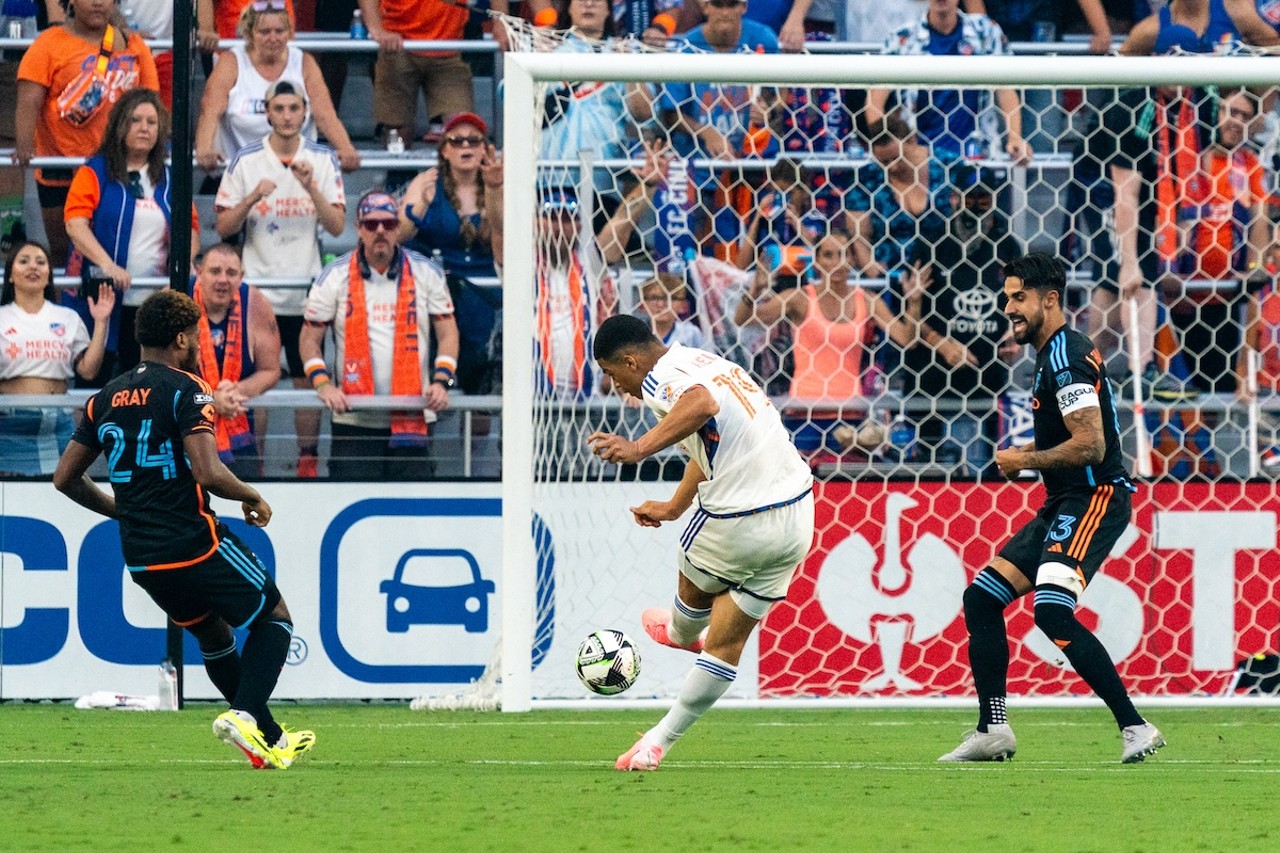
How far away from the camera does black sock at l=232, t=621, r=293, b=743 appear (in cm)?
656

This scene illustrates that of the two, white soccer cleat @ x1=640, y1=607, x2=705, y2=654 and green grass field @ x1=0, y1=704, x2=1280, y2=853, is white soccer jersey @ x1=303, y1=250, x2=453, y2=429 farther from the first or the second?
white soccer cleat @ x1=640, y1=607, x2=705, y2=654

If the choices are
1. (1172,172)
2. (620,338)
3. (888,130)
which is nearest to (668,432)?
(620,338)

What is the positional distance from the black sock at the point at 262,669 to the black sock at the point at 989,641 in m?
2.62

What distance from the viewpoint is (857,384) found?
10.2 metres

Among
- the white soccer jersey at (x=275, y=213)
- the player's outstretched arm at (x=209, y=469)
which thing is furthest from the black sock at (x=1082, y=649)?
the white soccer jersey at (x=275, y=213)

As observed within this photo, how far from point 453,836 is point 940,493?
5221 millimetres

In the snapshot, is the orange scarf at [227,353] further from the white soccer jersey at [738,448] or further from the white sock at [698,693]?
the white sock at [698,693]

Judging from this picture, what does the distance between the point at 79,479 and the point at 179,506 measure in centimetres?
49

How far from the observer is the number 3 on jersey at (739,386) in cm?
669

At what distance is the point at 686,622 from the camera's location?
23.7ft

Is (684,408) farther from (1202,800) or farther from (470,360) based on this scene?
(470,360)

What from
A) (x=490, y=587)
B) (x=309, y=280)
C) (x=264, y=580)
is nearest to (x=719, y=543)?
(x=264, y=580)

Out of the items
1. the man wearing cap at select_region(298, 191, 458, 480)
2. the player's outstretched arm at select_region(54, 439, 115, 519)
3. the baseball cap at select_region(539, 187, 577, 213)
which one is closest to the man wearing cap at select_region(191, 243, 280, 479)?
the man wearing cap at select_region(298, 191, 458, 480)

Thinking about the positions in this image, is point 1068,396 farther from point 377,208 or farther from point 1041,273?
point 377,208
